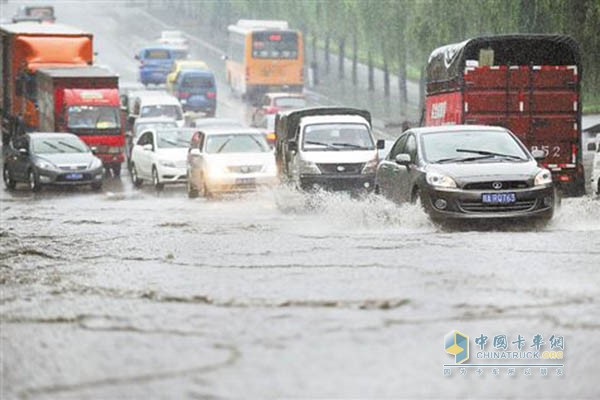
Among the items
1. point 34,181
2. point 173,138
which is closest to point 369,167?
point 173,138

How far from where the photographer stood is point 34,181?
3588 cm

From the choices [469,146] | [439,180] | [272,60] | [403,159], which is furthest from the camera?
[272,60]

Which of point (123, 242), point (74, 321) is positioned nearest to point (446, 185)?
point (123, 242)

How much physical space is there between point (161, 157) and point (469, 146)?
57.4 feet

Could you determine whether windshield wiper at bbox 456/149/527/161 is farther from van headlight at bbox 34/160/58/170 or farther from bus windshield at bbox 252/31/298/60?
bus windshield at bbox 252/31/298/60

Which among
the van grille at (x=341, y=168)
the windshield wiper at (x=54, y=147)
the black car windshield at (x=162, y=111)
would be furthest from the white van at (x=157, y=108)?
the van grille at (x=341, y=168)

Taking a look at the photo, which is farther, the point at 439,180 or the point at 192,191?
the point at 192,191

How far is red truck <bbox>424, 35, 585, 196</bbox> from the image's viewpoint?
2523 centimetres

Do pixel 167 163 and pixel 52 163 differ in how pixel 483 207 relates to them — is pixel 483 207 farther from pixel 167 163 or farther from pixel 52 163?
pixel 52 163

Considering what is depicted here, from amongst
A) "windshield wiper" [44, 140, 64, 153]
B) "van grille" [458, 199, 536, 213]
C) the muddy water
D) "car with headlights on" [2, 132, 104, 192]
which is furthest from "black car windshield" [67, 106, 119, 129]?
"van grille" [458, 199, 536, 213]

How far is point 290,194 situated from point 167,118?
890 inches

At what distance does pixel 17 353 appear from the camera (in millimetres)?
9719

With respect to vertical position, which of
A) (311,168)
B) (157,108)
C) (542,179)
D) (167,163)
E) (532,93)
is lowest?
(157,108)

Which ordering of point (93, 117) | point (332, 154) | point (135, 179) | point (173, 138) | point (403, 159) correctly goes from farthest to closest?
point (93, 117)
point (135, 179)
point (173, 138)
point (332, 154)
point (403, 159)
